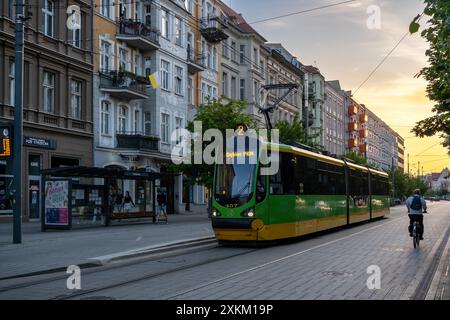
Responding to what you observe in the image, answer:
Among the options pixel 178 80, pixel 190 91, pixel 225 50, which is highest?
pixel 225 50

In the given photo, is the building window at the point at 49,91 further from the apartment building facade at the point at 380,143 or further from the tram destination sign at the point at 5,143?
the apartment building facade at the point at 380,143

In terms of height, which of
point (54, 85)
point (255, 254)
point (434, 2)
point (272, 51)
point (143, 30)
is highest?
point (272, 51)

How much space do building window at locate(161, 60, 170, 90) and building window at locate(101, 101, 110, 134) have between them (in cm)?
616

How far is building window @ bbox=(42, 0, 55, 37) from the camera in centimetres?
2983

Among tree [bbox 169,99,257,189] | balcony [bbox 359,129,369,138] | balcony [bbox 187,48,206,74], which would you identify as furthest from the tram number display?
balcony [bbox 359,129,369,138]

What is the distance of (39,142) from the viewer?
28547mm

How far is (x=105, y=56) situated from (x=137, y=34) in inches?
110

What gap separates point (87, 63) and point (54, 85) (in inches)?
119

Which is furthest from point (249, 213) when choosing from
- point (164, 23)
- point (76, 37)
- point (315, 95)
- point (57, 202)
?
point (315, 95)

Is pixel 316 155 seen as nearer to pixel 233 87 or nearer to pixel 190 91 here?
pixel 190 91
